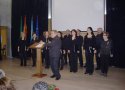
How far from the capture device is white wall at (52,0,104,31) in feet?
31.4

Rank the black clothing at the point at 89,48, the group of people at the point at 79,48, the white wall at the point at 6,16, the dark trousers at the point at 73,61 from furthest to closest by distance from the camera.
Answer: the white wall at the point at 6,16 < the dark trousers at the point at 73,61 < the black clothing at the point at 89,48 < the group of people at the point at 79,48

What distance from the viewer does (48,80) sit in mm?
6969

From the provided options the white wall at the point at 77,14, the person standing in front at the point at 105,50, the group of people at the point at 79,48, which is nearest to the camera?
the group of people at the point at 79,48

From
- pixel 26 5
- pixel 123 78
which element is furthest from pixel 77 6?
pixel 123 78

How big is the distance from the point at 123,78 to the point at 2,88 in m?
4.46

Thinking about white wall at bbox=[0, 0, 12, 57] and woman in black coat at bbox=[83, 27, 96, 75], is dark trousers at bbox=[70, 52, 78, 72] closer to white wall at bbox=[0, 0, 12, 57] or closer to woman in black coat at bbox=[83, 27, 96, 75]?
woman in black coat at bbox=[83, 27, 96, 75]

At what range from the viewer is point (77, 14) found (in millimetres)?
10125

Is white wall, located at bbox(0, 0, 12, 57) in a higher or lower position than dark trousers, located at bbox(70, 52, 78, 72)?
higher

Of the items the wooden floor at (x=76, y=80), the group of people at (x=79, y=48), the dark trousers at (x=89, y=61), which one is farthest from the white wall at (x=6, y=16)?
the dark trousers at (x=89, y=61)

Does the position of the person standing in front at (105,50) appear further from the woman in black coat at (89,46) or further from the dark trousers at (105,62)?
the woman in black coat at (89,46)

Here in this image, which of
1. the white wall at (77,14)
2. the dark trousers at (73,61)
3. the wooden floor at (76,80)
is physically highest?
the white wall at (77,14)

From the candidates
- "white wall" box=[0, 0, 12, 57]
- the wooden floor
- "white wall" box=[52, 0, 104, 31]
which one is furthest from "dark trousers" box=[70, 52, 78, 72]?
"white wall" box=[0, 0, 12, 57]

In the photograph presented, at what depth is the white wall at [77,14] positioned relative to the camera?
9.59m

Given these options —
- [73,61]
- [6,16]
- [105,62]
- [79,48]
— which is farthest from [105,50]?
[6,16]
